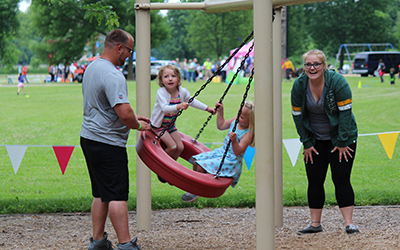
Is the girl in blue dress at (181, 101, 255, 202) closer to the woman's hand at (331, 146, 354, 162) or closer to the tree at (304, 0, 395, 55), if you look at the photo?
the woman's hand at (331, 146, 354, 162)

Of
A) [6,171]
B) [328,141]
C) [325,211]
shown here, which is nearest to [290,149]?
[325,211]

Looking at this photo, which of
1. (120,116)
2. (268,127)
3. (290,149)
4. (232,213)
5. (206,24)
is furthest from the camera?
(206,24)

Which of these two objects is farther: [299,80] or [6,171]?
[6,171]

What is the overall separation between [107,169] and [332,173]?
2.09 meters

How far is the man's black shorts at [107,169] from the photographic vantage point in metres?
3.66

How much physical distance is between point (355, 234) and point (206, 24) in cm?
5410

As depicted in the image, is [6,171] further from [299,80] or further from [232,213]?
[299,80]

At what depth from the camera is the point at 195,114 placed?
15492 millimetres

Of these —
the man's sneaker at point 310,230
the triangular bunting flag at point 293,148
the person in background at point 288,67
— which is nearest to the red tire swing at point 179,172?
the man's sneaker at point 310,230

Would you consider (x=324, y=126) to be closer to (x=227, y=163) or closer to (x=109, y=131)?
(x=227, y=163)

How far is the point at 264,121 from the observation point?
123 inches

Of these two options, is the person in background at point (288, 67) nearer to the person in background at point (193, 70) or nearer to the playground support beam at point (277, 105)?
the person in background at point (193, 70)

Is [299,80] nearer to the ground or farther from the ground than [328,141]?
farther from the ground

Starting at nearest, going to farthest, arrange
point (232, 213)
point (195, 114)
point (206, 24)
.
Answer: point (232, 213) < point (195, 114) < point (206, 24)
